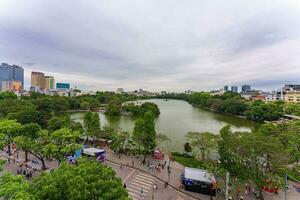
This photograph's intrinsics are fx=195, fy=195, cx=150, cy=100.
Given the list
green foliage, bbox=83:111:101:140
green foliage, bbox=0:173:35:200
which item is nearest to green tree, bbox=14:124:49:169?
green foliage, bbox=83:111:101:140

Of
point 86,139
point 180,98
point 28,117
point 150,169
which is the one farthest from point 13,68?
point 150,169

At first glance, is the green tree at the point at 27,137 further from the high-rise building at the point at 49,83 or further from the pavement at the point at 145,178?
the high-rise building at the point at 49,83

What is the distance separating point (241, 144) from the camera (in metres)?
14.9

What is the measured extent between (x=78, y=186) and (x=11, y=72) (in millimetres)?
185817

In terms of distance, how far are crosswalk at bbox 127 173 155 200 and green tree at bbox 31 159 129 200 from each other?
21.3 feet

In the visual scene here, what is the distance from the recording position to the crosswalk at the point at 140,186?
1481 cm

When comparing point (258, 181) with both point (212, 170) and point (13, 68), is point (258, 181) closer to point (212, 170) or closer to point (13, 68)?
point (212, 170)

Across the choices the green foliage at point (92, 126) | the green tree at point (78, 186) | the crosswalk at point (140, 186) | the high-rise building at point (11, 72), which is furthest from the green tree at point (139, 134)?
the high-rise building at point (11, 72)

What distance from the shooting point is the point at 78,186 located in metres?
8.24

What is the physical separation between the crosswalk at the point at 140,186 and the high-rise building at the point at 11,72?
567ft

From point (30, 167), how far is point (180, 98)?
15673 cm

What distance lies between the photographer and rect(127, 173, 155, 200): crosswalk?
1481 centimetres

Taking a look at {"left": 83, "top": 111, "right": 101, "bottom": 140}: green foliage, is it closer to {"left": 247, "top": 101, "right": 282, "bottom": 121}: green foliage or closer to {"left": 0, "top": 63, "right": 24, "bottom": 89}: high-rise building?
{"left": 247, "top": 101, "right": 282, "bottom": 121}: green foliage

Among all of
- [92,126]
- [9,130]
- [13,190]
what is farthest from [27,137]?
[13,190]
